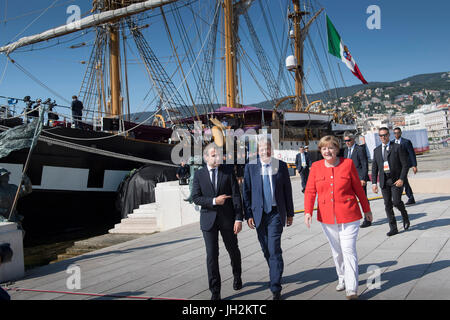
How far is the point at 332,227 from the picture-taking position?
128 inches

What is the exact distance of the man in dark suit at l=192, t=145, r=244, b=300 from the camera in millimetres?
3512

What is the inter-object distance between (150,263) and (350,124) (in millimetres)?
35554

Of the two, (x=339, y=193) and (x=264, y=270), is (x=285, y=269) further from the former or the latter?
(x=339, y=193)

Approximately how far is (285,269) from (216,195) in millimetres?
1369

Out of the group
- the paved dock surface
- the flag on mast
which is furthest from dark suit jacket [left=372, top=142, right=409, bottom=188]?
the flag on mast

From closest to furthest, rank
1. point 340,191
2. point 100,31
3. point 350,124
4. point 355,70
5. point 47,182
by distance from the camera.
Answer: point 340,191, point 47,182, point 355,70, point 100,31, point 350,124

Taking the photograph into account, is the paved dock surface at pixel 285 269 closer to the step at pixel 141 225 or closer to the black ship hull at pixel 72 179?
the step at pixel 141 225

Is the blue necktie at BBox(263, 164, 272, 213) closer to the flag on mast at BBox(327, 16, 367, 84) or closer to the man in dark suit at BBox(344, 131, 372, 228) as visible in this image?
the man in dark suit at BBox(344, 131, 372, 228)

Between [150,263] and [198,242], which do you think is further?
[198,242]

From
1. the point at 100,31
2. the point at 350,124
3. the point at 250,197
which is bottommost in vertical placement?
the point at 250,197

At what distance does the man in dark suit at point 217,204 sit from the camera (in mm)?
3512

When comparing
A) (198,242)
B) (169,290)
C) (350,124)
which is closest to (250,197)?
(169,290)

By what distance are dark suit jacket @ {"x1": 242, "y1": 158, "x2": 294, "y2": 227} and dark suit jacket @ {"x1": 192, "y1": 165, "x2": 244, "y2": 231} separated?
0.12m

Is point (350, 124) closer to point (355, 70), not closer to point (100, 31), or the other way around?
point (355, 70)
